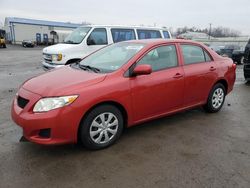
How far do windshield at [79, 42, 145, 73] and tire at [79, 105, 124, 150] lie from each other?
697 millimetres

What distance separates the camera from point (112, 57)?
15.1 ft

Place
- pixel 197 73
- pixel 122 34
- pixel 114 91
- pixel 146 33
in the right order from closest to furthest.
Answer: pixel 114 91 → pixel 197 73 → pixel 122 34 → pixel 146 33

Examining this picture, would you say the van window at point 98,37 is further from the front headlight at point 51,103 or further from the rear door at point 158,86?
the front headlight at point 51,103

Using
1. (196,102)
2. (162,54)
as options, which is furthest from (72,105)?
(196,102)

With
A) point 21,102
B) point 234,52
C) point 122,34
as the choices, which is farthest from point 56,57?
point 234,52

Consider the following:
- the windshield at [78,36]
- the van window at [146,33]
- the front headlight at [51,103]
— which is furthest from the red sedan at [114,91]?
the van window at [146,33]

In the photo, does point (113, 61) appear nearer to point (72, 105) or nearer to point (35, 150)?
point (72, 105)

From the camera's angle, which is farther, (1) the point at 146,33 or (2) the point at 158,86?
(1) the point at 146,33

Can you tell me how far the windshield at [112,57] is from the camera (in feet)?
13.9

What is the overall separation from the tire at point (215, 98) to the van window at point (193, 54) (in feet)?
2.19

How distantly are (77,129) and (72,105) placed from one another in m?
0.36

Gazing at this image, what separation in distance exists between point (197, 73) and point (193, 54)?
420mm

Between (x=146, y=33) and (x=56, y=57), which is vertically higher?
(x=146, y=33)

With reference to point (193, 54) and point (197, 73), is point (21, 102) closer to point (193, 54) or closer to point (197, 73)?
Result: point (197, 73)
